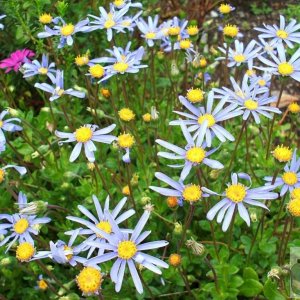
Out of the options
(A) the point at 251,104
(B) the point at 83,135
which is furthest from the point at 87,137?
(A) the point at 251,104

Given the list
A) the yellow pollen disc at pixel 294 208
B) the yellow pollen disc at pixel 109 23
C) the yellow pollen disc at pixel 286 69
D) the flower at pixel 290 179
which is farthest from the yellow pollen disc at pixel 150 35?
the yellow pollen disc at pixel 294 208

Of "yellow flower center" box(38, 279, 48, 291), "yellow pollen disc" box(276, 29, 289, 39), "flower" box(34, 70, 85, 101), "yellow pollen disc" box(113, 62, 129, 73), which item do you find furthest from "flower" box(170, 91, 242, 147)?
"yellow flower center" box(38, 279, 48, 291)

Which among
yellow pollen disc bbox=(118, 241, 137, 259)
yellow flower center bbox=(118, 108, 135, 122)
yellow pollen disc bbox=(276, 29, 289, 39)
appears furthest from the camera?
yellow pollen disc bbox=(276, 29, 289, 39)

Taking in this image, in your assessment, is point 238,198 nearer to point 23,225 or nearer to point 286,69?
point 286,69

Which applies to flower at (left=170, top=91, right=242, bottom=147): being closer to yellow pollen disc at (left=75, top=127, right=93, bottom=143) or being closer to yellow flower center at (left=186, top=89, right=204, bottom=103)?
yellow flower center at (left=186, top=89, right=204, bottom=103)

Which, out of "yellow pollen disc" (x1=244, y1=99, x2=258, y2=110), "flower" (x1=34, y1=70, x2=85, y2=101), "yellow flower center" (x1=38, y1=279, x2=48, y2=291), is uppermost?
"yellow pollen disc" (x1=244, y1=99, x2=258, y2=110)

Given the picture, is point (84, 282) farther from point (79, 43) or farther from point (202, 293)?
point (79, 43)

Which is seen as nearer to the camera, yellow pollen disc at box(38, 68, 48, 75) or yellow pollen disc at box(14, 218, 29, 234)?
yellow pollen disc at box(14, 218, 29, 234)
